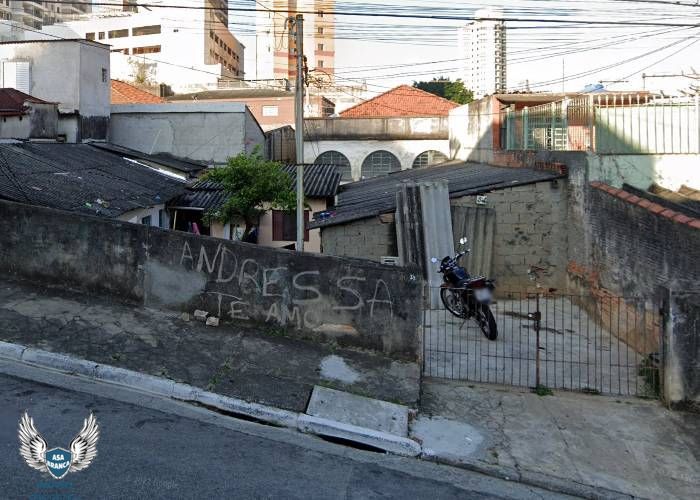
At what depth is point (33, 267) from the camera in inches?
360

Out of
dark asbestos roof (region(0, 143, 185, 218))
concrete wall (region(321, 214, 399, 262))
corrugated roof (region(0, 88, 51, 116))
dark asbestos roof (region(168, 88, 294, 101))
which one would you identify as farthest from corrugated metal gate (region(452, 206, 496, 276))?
dark asbestos roof (region(168, 88, 294, 101))

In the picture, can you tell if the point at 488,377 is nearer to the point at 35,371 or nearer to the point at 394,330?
the point at 394,330

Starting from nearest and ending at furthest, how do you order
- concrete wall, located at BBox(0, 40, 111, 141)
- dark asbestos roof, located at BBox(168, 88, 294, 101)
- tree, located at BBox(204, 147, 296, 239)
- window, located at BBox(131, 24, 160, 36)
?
tree, located at BBox(204, 147, 296, 239) < concrete wall, located at BBox(0, 40, 111, 141) < dark asbestos roof, located at BBox(168, 88, 294, 101) < window, located at BBox(131, 24, 160, 36)

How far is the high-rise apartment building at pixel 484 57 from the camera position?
41.9m

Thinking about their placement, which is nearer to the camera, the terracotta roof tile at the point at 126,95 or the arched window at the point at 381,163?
the arched window at the point at 381,163

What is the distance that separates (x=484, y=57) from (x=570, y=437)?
43.0 metres

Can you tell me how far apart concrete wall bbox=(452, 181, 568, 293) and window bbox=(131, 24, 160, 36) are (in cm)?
6054

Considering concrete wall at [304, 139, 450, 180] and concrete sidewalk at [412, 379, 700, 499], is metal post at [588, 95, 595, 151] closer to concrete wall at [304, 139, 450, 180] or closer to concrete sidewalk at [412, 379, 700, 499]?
concrete sidewalk at [412, 379, 700, 499]

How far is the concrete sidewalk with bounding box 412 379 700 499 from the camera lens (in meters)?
5.99

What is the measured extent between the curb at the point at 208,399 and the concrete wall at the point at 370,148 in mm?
25698

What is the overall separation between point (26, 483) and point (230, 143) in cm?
2187

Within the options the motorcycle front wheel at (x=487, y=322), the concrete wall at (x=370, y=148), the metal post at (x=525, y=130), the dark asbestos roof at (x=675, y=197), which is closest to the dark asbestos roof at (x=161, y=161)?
the concrete wall at (x=370, y=148)

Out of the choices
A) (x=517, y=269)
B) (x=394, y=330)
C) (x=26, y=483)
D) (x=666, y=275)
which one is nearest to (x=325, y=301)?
(x=394, y=330)
